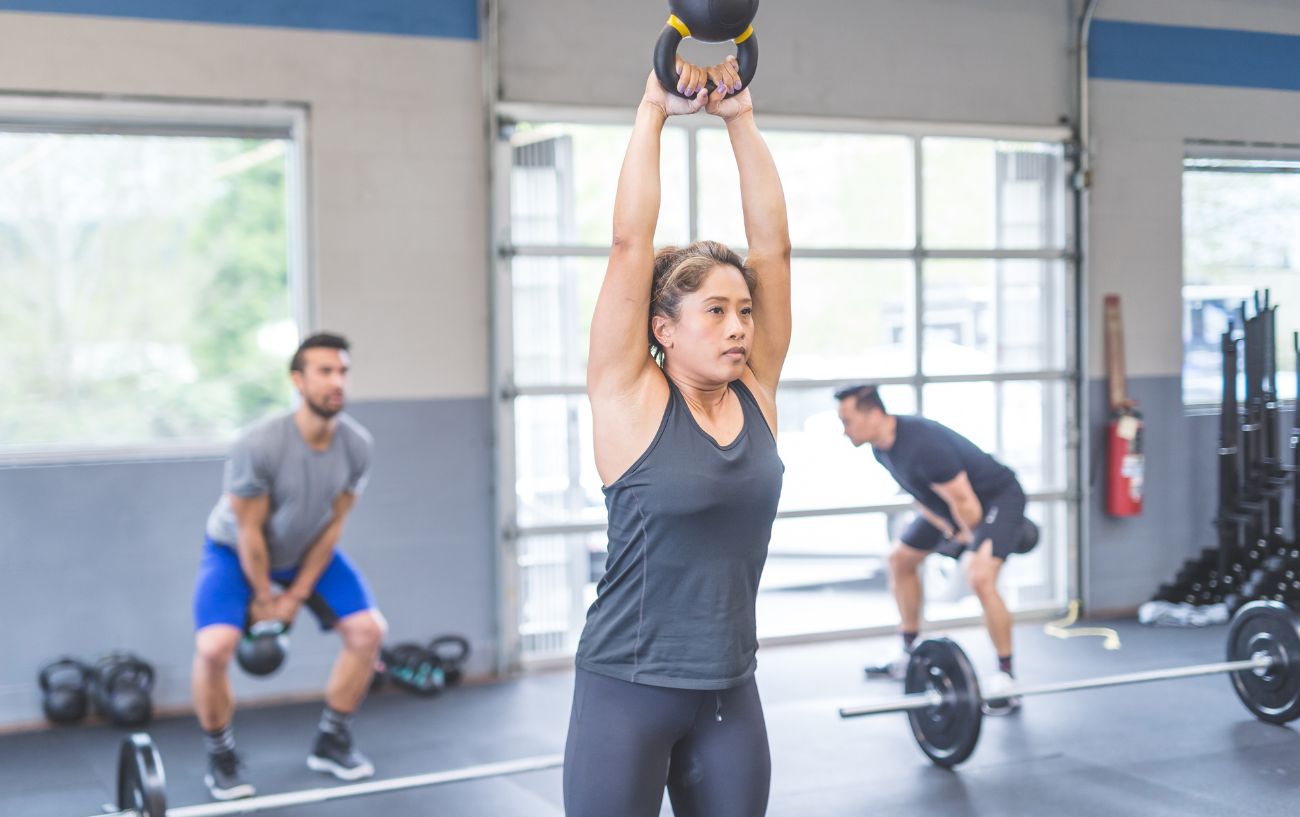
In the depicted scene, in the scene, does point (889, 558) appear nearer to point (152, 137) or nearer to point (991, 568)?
point (991, 568)

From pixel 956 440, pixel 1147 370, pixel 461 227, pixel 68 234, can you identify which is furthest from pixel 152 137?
pixel 1147 370

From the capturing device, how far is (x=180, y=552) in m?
4.62

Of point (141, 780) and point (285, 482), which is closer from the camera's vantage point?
point (141, 780)

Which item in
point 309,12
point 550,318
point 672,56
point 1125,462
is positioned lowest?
point 1125,462

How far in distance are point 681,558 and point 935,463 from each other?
2.74m

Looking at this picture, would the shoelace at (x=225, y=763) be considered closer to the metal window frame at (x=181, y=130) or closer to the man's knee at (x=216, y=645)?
the man's knee at (x=216, y=645)

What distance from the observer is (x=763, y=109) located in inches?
213

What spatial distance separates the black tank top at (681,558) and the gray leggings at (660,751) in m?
0.03

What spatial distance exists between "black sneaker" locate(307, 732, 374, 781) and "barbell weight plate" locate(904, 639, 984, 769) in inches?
63.3

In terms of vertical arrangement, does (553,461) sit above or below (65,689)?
above

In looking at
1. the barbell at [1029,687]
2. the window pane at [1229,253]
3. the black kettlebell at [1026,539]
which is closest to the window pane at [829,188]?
the window pane at [1229,253]

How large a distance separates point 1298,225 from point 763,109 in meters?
2.99

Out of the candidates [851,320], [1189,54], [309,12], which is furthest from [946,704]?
[1189,54]

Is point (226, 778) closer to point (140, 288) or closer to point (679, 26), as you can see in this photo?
point (140, 288)
